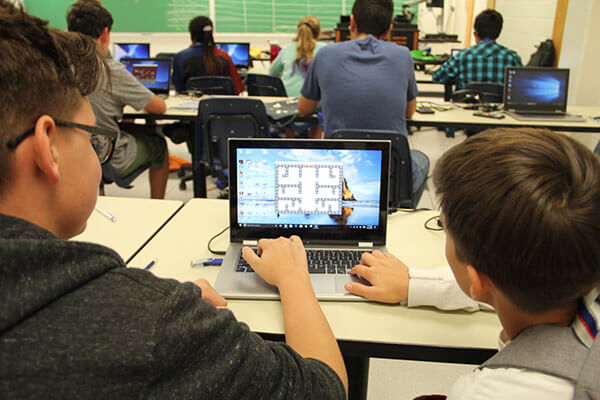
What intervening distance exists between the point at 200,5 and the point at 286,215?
7.67m

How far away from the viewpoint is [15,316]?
0.44m

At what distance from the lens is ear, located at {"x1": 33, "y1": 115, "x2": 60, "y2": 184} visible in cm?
55

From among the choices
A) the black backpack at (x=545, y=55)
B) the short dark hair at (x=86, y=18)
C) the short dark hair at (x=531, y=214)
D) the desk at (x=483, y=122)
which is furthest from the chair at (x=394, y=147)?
the black backpack at (x=545, y=55)

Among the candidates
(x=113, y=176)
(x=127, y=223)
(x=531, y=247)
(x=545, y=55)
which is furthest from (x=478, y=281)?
(x=545, y=55)

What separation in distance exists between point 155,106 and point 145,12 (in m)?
5.92

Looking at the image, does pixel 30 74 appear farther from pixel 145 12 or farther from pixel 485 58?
pixel 145 12

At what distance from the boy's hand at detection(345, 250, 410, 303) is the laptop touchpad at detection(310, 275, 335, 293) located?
4cm

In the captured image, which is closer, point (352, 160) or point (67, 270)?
point (67, 270)

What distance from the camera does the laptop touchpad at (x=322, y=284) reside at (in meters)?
1.06

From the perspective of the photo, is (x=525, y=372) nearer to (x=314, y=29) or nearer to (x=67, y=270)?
(x=67, y=270)

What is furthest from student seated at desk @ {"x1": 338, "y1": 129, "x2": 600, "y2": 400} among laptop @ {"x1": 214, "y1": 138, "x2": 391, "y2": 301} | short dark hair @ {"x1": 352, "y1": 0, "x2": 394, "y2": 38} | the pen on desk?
short dark hair @ {"x1": 352, "y1": 0, "x2": 394, "y2": 38}

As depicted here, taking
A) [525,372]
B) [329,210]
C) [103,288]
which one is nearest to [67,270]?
[103,288]

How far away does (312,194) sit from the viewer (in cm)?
125

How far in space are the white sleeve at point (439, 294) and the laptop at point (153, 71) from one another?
3294mm
